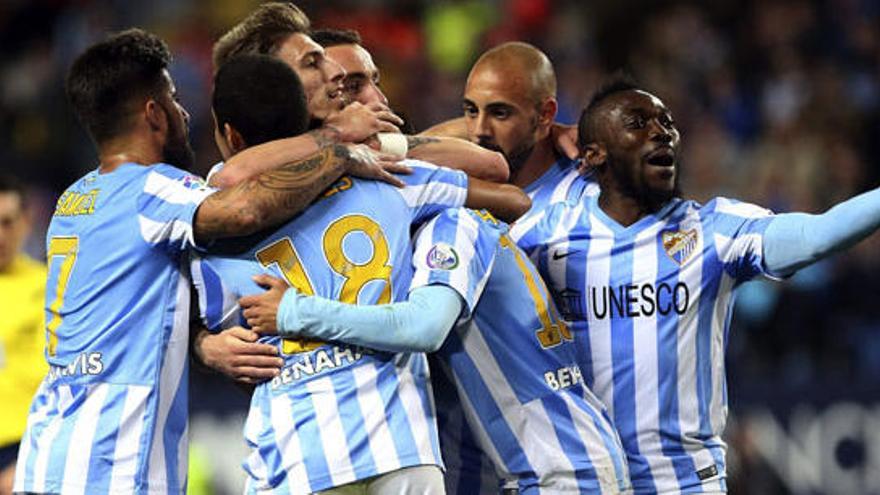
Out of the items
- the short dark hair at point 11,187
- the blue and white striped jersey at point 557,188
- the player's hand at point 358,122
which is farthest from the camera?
the short dark hair at point 11,187

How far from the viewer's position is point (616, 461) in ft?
17.0

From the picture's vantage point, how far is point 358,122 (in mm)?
5281

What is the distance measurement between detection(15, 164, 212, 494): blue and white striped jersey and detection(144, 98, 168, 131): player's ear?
7.4 inches

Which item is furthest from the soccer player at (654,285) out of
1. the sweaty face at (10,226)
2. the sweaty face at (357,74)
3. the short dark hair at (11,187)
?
the short dark hair at (11,187)

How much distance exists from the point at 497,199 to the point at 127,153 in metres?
1.23

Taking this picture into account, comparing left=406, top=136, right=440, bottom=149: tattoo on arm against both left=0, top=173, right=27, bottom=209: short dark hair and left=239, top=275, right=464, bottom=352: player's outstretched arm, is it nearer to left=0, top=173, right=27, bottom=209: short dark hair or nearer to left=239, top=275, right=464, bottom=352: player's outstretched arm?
left=239, top=275, right=464, bottom=352: player's outstretched arm

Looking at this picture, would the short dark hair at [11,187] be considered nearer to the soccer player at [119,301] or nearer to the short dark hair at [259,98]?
the soccer player at [119,301]

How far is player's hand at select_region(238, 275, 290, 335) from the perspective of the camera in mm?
4730

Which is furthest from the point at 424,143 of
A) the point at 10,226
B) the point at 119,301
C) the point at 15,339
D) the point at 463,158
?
the point at 10,226

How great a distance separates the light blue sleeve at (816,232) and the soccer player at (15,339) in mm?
4068

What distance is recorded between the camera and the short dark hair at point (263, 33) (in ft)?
18.8

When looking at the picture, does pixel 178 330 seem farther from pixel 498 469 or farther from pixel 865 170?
pixel 865 170

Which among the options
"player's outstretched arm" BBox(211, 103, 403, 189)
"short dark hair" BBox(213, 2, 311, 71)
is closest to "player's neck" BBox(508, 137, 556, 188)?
"short dark hair" BBox(213, 2, 311, 71)

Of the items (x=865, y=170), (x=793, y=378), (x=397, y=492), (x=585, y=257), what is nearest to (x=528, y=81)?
(x=585, y=257)
